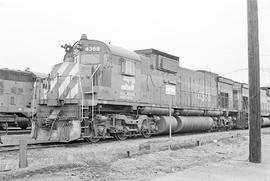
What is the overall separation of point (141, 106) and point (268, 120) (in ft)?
63.4

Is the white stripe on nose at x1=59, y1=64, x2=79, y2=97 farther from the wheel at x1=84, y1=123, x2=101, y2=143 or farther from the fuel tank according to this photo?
the fuel tank

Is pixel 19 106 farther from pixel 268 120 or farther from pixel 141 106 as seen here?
pixel 268 120

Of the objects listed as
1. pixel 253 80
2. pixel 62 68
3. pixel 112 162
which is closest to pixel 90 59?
pixel 62 68

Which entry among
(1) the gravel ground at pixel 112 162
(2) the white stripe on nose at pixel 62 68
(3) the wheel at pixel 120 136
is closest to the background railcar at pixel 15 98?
(2) the white stripe on nose at pixel 62 68

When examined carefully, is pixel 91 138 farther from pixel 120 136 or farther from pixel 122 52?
pixel 122 52

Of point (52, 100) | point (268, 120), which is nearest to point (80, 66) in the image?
point (52, 100)

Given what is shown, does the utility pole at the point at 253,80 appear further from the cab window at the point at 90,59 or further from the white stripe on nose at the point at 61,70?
the white stripe on nose at the point at 61,70

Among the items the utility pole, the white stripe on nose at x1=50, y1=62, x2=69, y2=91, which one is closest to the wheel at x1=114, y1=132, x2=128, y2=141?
the white stripe on nose at x1=50, y1=62, x2=69, y2=91

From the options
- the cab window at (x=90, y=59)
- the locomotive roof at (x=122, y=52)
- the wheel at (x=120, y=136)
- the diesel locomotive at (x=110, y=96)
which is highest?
the locomotive roof at (x=122, y=52)

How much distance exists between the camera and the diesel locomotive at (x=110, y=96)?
1034 cm

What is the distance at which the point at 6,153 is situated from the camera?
7961 mm

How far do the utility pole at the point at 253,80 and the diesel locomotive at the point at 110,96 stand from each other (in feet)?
12.3

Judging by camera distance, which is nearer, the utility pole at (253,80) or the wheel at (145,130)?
the utility pole at (253,80)

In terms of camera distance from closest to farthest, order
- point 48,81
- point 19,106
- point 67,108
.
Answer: point 67,108
point 48,81
point 19,106
